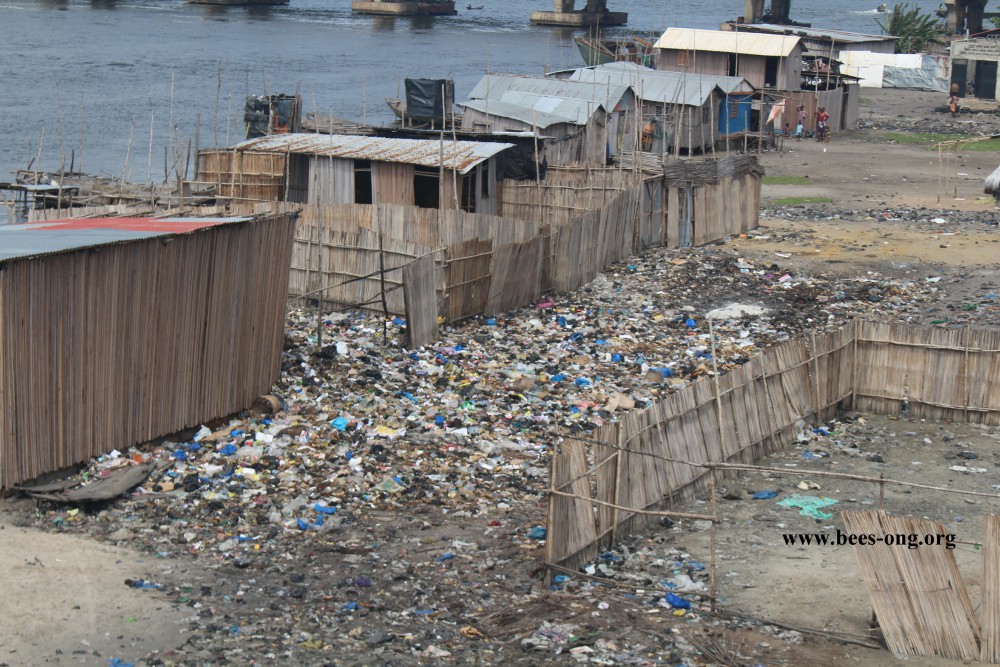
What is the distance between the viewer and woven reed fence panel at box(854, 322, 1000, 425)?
13.0 metres

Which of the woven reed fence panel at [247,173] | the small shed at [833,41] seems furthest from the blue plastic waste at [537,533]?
the small shed at [833,41]

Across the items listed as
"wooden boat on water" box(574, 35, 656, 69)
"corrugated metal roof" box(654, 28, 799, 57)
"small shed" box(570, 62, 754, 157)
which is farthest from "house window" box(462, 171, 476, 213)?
"wooden boat on water" box(574, 35, 656, 69)

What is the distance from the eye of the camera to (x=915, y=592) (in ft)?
26.7

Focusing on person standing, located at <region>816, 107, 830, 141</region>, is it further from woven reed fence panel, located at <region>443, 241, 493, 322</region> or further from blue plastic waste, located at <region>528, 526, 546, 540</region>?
blue plastic waste, located at <region>528, 526, 546, 540</region>

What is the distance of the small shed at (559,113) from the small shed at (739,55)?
30.7 ft

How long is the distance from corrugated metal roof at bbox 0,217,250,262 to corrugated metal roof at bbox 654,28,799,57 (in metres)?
33.1

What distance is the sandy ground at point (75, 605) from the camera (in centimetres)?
801

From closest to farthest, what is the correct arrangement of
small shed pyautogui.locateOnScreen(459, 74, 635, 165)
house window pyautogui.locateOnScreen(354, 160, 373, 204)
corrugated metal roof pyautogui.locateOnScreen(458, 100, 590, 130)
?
house window pyautogui.locateOnScreen(354, 160, 373, 204)
small shed pyautogui.locateOnScreen(459, 74, 635, 165)
corrugated metal roof pyautogui.locateOnScreen(458, 100, 590, 130)

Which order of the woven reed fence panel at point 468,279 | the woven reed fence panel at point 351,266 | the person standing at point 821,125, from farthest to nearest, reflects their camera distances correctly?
the person standing at point 821,125
the woven reed fence panel at point 351,266
the woven reed fence panel at point 468,279

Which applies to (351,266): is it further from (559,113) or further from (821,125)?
(821,125)

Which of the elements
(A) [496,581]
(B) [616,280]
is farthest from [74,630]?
(B) [616,280]

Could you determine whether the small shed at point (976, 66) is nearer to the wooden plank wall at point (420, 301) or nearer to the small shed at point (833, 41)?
the small shed at point (833, 41)

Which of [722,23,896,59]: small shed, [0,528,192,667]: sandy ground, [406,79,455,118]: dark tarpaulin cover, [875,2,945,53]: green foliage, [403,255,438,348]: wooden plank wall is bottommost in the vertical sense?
[0,528,192,667]: sandy ground

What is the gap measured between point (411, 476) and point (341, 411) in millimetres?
1784
